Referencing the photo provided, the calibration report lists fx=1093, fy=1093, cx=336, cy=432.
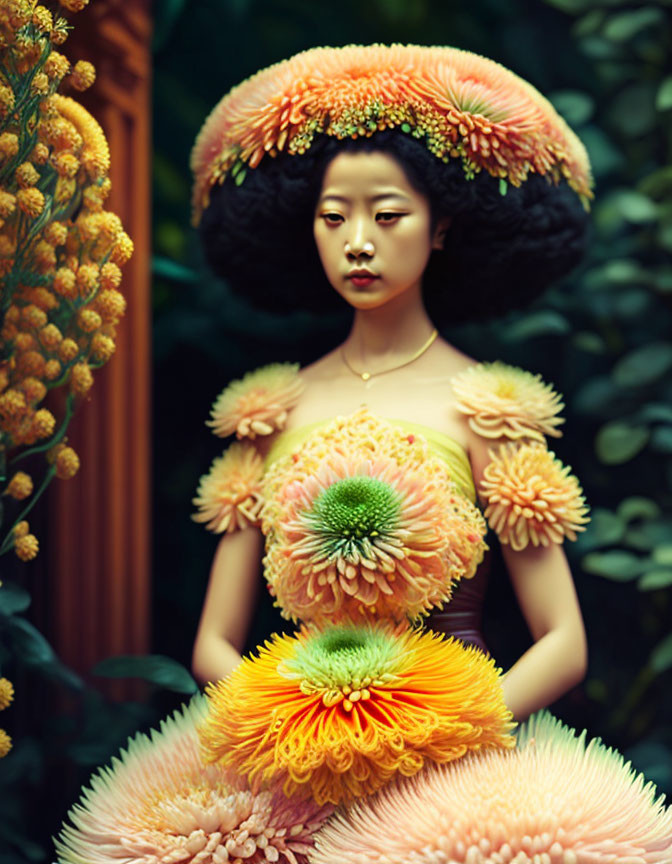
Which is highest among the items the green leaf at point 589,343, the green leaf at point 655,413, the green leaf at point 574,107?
the green leaf at point 574,107

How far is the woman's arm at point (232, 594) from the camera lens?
139cm

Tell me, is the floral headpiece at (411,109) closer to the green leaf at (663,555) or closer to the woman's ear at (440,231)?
the woman's ear at (440,231)

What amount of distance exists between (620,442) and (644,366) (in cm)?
13

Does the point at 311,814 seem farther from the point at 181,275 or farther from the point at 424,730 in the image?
the point at 181,275

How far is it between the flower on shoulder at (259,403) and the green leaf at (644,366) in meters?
0.58

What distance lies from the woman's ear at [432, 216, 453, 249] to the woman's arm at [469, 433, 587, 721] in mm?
262

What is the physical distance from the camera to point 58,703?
1.57 m

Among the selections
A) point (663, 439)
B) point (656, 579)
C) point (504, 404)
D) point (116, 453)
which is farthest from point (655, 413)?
point (116, 453)

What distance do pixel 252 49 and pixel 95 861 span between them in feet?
4.25

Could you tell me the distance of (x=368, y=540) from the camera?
44.9 inches

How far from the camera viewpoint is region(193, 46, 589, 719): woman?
131cm

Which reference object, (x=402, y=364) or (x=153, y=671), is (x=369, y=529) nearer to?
(x=402, y=364)

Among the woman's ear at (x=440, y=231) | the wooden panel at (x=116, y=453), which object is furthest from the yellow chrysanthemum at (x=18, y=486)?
the woman's ear at (x=440, y=231)

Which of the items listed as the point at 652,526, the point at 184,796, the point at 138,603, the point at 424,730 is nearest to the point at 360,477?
the point at 424,730
